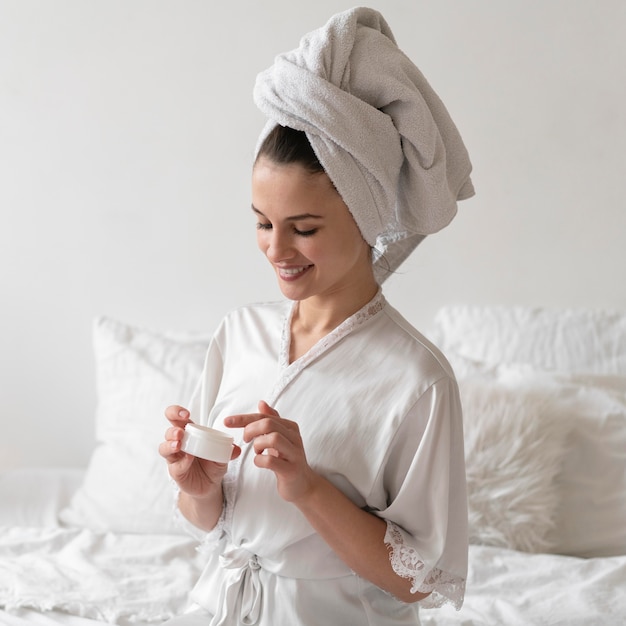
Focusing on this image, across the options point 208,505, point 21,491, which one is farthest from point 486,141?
point 21,491

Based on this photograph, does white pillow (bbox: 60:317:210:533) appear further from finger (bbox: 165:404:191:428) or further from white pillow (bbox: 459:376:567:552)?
finger (bbox: 165:404:191:428)

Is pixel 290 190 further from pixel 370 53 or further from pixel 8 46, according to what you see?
pixel 8 46

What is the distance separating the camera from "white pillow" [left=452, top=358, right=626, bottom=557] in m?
Result: 2.02

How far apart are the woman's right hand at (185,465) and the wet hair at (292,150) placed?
391 millimetres

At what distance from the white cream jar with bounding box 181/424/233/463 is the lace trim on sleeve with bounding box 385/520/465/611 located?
0.91ft

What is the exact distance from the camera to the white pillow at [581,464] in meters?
2.02

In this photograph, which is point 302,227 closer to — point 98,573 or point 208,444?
point 208,444

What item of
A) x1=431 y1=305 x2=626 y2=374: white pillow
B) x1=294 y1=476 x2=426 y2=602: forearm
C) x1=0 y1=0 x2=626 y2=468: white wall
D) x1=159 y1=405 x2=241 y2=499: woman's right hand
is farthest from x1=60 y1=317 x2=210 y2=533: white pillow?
x1=294 y1=476 x2=426 y2=602: forearm

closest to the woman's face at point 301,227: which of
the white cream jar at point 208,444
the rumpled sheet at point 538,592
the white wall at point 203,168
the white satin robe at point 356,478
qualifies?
the white satin robe at point 356,478

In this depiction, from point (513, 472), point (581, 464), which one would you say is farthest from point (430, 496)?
point (581, 464)

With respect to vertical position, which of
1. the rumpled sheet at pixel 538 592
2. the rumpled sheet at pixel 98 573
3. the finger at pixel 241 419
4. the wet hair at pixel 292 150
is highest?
the wet hair at pixel 292 150

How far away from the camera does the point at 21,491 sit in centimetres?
239

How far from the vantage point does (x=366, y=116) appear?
125cm

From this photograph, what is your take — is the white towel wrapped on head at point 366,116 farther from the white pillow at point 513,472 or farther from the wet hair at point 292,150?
the white pillow at point 513,472
